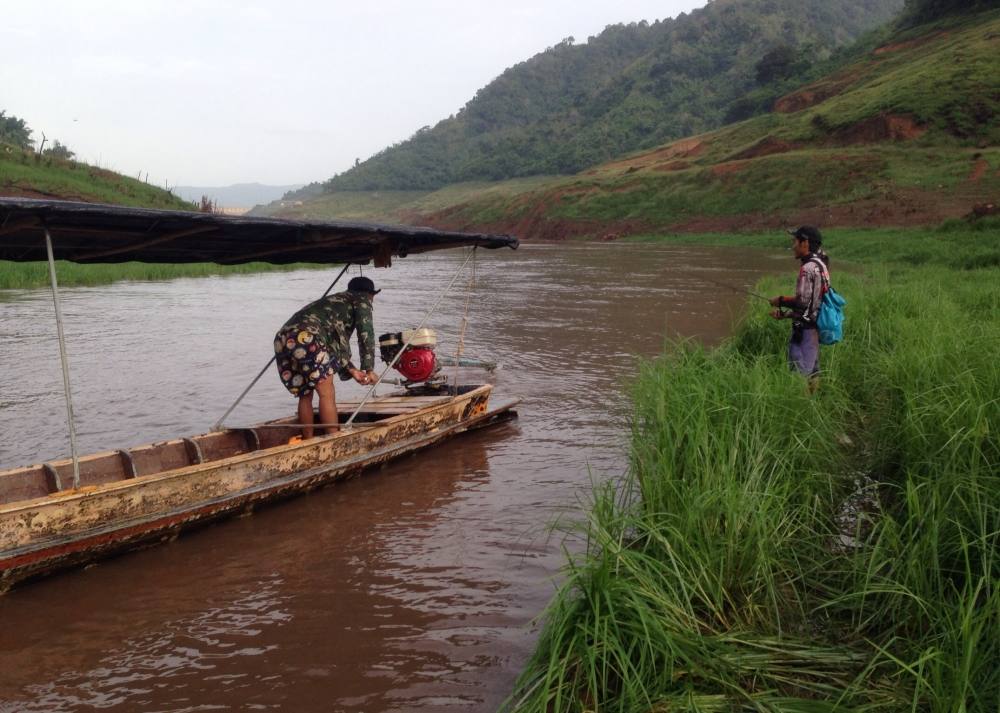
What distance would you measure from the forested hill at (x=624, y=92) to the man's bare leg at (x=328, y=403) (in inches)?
3203

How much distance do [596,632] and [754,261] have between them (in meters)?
29.1

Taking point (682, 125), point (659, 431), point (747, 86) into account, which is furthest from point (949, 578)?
point (747, 86)

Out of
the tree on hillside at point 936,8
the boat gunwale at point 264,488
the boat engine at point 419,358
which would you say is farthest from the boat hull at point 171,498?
the tree on hillside at point 936,8

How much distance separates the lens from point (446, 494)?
6.65 m

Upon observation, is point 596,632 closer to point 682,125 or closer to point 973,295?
point 973,295

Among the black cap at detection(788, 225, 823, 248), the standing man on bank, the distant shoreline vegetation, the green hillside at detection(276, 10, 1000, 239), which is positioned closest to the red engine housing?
the standing man on bank

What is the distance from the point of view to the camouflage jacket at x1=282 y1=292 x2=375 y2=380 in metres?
6.73

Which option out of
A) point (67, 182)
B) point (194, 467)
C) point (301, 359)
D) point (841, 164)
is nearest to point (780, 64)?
point (841, 164)

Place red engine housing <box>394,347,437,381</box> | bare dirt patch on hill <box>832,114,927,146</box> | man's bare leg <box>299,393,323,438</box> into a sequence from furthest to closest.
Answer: bare dirt patch on hill <box>832,114,927,146</box>
red engine housing <box>394,347,437,381</box>
man's bare leg <box>299,393,323,438</box>

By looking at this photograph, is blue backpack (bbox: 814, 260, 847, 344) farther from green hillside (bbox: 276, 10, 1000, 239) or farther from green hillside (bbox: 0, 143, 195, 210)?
green hillside (bbox: 0, 143, 195, 210)

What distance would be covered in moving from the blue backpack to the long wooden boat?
122 inches

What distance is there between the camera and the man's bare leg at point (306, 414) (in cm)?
688

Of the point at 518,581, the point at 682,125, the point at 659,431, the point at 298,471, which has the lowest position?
the point at 518,581

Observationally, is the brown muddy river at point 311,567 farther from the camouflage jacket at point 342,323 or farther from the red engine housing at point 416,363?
the camouflage jacket at point 342,323
